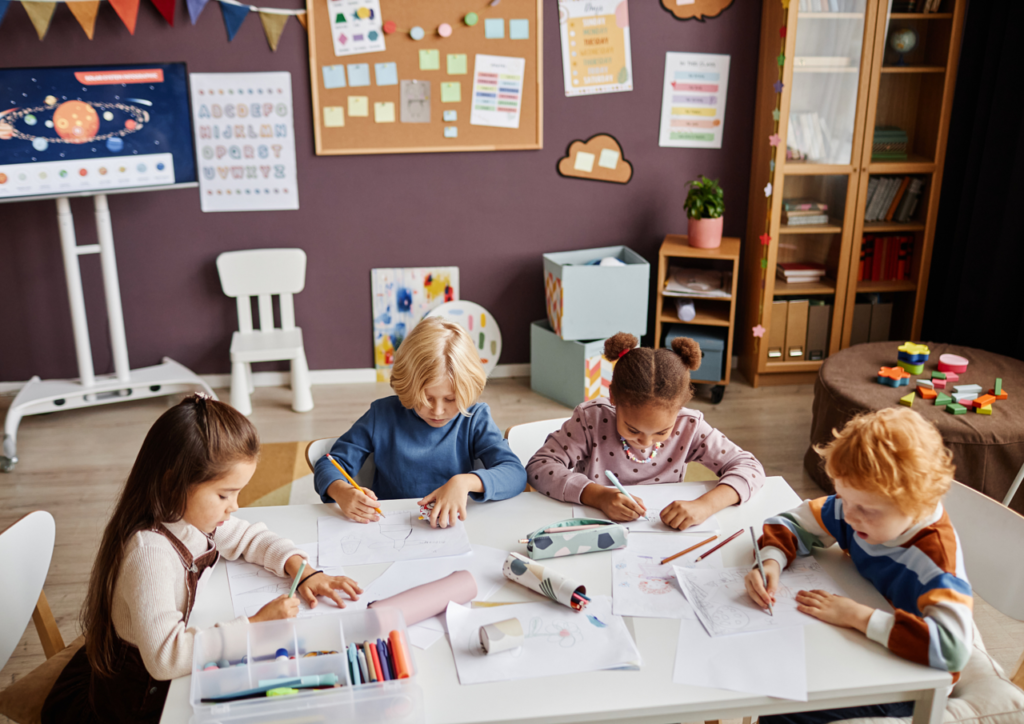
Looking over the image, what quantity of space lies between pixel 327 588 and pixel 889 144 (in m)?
3.36

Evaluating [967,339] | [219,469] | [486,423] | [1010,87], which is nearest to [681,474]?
[486,423]

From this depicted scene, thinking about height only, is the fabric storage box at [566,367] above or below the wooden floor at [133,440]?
above

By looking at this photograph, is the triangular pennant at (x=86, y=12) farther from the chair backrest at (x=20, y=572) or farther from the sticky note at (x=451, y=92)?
the chair backrest at (x=20, y=572)

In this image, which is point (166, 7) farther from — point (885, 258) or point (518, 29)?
point (885, 258)

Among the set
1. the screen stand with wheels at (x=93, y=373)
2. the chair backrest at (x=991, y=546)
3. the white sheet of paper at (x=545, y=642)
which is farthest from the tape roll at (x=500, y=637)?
the screen stand with wheels at (x=93, y=373)

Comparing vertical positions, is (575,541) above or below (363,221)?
below

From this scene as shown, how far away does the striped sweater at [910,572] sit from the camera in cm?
117

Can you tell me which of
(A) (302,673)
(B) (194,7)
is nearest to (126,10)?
(B) (194,7)

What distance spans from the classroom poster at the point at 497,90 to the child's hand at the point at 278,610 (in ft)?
9.28

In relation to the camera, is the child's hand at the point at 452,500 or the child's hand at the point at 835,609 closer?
the child's hand at the point at 835,609

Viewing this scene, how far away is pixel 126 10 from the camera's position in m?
3.33

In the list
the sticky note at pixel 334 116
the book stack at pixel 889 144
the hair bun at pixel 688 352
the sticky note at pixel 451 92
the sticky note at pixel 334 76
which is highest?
the sticky note at pixel 334 76

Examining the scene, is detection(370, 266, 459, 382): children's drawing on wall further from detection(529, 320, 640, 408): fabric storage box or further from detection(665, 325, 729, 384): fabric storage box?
detection(665, 325, 729, 384): fabric storage box

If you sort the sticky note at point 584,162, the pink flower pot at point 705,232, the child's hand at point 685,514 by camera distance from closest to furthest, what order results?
the child's hand at point 685,514
the pink flower pot at point 705,232
the sticky note at point 584,162
